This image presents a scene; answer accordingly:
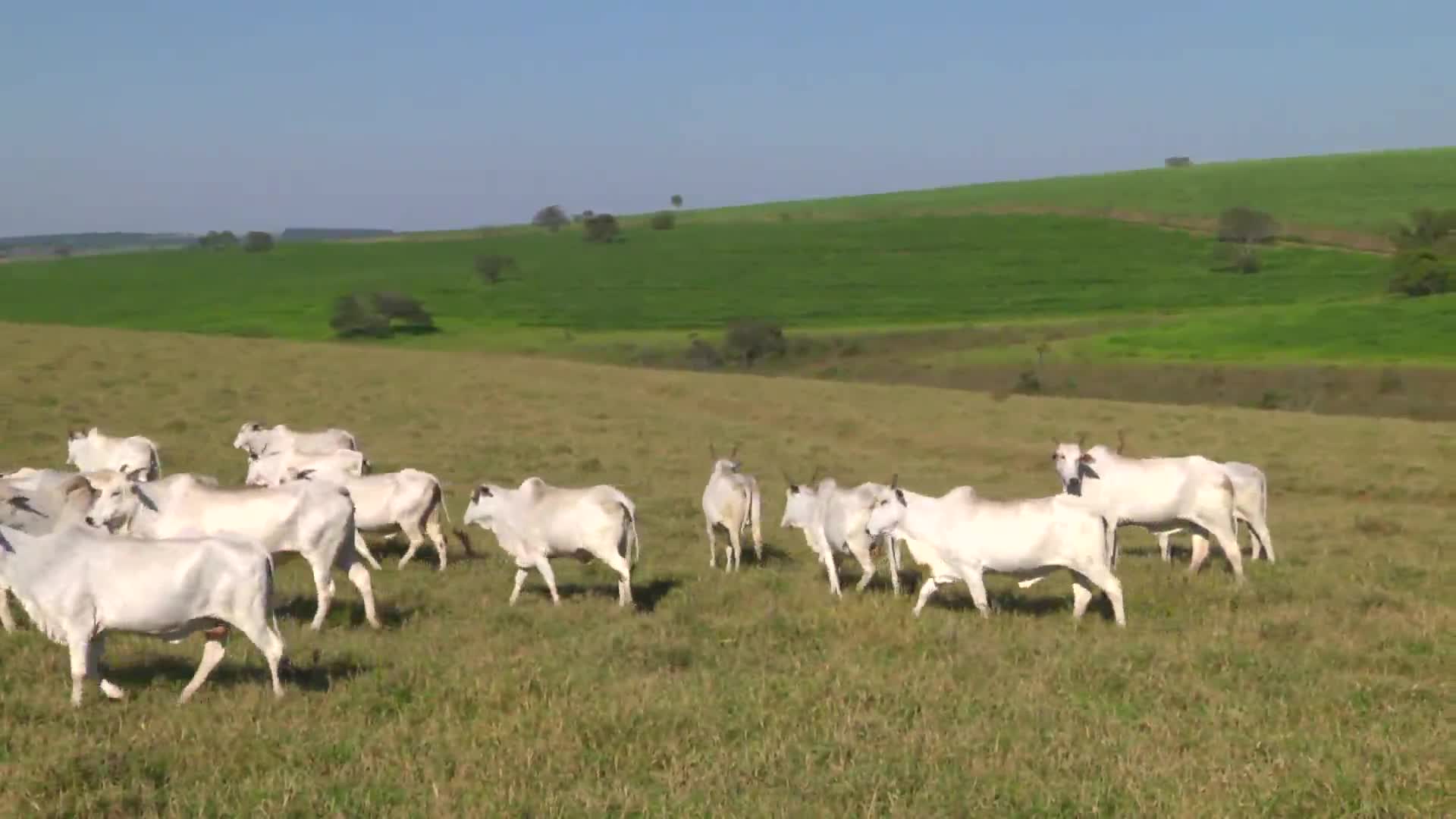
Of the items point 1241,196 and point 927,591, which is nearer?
point 927,591

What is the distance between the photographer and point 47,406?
28.8 meters

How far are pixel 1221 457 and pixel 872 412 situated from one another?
425 inches

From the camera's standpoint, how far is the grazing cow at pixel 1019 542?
38.4ft

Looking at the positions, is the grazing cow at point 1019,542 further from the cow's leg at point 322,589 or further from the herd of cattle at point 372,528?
the cow's leg at point 322,589

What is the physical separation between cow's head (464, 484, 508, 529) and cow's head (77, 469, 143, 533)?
3.20 m

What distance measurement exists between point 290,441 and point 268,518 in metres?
8.58

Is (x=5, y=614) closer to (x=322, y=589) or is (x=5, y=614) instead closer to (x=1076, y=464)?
(x=322, y=589)

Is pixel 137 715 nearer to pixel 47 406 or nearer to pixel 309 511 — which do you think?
pixel 309 511

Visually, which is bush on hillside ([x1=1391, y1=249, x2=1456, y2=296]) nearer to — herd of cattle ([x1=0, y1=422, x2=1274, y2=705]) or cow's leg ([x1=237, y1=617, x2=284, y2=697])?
herd of cattle ([x1=0, y1=422, x2=1274, y2=705])

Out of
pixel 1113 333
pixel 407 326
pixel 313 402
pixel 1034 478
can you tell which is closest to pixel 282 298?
pixel 407 326

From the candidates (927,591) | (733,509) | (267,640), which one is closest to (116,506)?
(267,640)

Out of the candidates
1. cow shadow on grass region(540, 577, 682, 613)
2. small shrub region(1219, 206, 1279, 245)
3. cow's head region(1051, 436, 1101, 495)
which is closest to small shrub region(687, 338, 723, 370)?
small shrub region(1219, 206, 1279, 245)

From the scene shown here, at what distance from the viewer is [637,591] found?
44.9 ft

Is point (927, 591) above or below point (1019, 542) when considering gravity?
below
